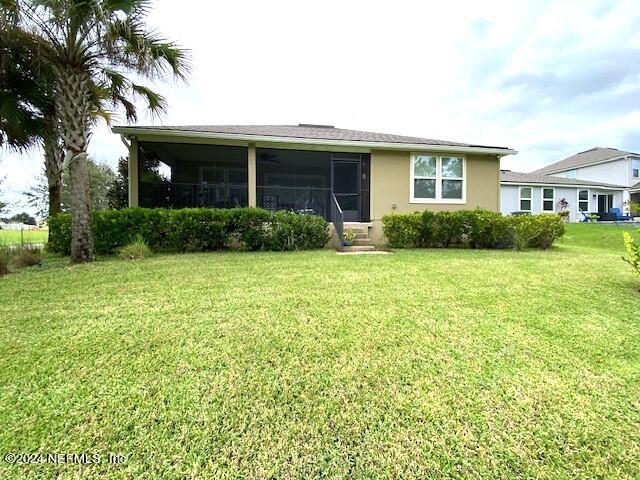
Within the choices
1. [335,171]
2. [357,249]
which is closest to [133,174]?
[335,171]

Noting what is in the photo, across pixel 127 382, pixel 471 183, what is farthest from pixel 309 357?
pixel 471 183

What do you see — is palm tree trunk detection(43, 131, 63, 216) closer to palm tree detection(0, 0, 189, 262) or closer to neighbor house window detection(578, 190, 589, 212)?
palm tree detection(0, 0, 189, 262)

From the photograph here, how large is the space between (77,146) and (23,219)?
29.4 m

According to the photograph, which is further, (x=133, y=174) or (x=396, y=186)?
(x=396, y=186)

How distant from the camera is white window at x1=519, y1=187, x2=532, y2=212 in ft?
73.8

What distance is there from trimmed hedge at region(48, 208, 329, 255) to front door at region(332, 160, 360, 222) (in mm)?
3154

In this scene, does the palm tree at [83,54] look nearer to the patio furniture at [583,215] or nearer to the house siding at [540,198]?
the house siding at [540,198]

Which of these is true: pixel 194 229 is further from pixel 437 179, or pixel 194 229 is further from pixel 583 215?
pixel 583 215

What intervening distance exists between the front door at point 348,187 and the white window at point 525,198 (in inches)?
649

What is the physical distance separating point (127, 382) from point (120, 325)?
1.17 meters

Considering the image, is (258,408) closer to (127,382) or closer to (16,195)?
(127,382)

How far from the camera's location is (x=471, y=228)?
31.5ft

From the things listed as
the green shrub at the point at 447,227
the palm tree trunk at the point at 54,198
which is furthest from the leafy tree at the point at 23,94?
the green shrub at the point at 447,227

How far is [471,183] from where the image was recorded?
12.0m
